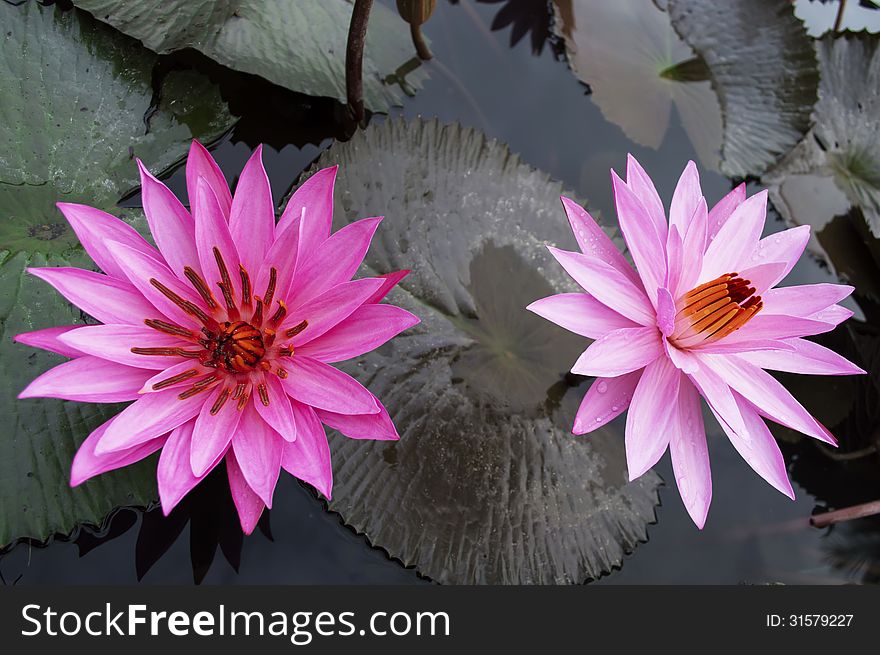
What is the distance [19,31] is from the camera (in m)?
1.72

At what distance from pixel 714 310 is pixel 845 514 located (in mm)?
1102

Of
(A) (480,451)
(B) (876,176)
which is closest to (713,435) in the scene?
(A) (480,451)

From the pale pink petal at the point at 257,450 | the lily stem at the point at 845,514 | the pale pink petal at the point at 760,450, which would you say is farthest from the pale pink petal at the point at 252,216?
the lily stem at the point at 845,514

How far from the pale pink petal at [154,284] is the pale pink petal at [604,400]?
834mm

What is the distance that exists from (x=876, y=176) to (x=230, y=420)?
258cm

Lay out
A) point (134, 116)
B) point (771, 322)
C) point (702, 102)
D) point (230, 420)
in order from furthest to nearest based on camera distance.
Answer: point (702, 102) < point (134, 116) < point (771, 322) < point (230, 420)

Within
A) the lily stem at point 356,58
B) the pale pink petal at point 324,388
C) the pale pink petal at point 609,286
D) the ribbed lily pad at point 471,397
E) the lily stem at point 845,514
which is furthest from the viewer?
the lily stem at point 845,514

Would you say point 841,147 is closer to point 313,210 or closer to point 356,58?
point 356,58

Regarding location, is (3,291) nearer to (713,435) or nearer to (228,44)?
(228,44)

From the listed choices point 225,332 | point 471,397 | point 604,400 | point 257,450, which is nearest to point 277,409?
point 257,450

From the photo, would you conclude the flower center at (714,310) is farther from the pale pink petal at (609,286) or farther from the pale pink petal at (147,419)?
the pale pink petal at (147,419)

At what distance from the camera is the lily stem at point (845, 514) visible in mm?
1878

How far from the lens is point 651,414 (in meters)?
1.35

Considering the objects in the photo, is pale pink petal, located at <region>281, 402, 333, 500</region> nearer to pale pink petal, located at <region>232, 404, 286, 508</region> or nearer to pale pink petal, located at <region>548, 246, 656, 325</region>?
pale pink petal, located at <region>232, 404, 286, 508</region>
